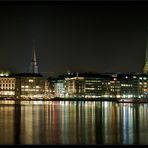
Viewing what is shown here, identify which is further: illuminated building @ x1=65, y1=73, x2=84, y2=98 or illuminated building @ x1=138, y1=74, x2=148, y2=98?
illuminated building @ x1=65, y1=73, x2=84, y2=98

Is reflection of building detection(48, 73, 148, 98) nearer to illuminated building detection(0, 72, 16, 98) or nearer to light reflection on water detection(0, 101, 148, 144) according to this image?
illuminated building detection(0, 72, 16, 98)

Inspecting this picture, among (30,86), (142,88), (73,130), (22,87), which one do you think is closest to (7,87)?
(22,87)

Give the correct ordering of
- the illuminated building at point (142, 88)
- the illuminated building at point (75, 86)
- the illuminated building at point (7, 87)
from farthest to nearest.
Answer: the illuminated building at point (75, 86)
the illuminated building at point (142, 88)
the illuminated building at point (7, 87)

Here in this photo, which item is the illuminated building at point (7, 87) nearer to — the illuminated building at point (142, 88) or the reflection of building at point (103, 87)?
the reflection of building at point (103, 87)

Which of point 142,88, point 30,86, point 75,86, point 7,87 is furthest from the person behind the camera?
point 75,86

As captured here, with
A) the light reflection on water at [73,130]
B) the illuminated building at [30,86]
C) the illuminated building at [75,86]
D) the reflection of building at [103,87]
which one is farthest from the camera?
the illuminated building at [75,86]

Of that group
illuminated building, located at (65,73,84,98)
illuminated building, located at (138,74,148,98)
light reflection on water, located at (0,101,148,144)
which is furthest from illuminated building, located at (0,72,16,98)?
light reflection on water, located at (0,101,148,144)

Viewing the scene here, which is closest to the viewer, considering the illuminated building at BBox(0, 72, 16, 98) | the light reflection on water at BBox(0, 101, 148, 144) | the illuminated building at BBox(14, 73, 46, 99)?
the light reflection on water at BBox(0, 101, 148, 144)

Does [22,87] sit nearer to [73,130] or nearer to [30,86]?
[30,86]

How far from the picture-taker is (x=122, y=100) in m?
26.2

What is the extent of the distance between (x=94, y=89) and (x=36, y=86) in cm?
359

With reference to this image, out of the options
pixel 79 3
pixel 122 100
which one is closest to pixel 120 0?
pixel 79 3

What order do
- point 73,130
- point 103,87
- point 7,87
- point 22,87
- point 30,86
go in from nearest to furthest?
1. point 73,130
2. point 7,87
3. point 22,87
4. point 30,86
5. point 103,87

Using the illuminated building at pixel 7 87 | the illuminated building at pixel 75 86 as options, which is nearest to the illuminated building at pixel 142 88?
the illuminated building at pixel 75 86
